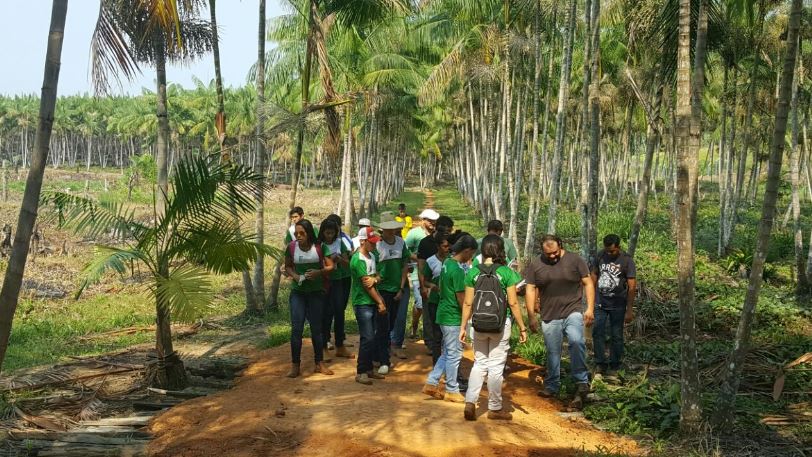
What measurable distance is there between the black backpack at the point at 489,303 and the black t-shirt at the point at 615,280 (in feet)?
7.50

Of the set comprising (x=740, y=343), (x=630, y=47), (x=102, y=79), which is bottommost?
(x=740, y=343)

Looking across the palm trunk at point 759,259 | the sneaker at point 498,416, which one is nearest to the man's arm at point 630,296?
the palm trunk at point 759,259

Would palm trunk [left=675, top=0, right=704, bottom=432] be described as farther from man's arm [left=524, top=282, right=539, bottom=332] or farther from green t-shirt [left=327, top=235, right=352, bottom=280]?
green t-shirt [left=327, top=235, right=352, bottom=280]

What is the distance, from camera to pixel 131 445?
6.33 m

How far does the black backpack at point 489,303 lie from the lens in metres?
6.66

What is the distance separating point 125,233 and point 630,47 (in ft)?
39.4

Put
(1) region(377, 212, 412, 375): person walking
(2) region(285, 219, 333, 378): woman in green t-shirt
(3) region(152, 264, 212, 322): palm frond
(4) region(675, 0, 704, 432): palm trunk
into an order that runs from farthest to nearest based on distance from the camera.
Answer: (1) region(377, 212, 412, 375): person walking → (2) region(285, 219, 333, 378): woman in green t-shirt → (3) region(152, 264, 212, 322): palm frond → (4) region(675, 0, 704, 432): palm trunk

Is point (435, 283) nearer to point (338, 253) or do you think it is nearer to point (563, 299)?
point (338, 253)

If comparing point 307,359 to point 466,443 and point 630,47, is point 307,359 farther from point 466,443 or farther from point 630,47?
point 630,47

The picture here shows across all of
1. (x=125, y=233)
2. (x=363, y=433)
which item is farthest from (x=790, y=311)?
(x=125, y=233)

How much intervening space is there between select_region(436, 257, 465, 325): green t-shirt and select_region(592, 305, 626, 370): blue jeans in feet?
7.63

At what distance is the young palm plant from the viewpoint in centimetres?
799

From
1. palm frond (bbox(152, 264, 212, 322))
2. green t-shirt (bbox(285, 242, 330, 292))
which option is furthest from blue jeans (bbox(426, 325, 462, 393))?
palm frond (bbox(152, 264, 212, 322))

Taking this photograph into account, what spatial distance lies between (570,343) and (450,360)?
4.75ft
